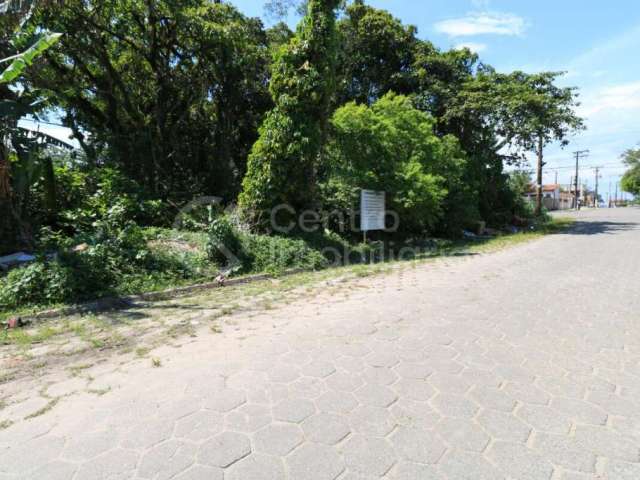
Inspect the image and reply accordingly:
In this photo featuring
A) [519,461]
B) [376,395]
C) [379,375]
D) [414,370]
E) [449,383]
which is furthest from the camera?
[414,370]

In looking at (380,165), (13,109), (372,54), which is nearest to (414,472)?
(13,109)

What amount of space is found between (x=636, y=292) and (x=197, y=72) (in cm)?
1661

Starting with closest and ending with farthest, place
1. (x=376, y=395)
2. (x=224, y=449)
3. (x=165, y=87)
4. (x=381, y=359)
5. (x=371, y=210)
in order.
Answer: (x=224, y=449)
(x=376, y=395)
(x=381, y=359)
(x=371, y=210)
(x=165, y=87)

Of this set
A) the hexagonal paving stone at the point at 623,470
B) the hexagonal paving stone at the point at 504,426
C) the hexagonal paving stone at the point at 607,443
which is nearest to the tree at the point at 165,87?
the hexagonal paving stone at the point at 504,426

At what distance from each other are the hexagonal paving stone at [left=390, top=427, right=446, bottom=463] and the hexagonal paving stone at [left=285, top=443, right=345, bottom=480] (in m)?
0.43

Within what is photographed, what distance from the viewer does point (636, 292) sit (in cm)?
711

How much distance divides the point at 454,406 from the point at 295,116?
9556mm

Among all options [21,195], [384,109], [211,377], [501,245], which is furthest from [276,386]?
[501,245]

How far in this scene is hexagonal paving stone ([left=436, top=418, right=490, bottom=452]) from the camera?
267 cm

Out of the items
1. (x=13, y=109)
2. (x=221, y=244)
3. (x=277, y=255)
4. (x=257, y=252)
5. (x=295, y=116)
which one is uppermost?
(x=295, y=116)

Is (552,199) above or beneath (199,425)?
above

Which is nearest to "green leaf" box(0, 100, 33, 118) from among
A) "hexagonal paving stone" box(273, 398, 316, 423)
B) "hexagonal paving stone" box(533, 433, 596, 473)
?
"hexagonal paving stone" box(273, 398, 316, 423)

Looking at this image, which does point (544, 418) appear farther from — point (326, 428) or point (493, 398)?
point (326, 428)

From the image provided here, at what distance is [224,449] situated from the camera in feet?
8.63
